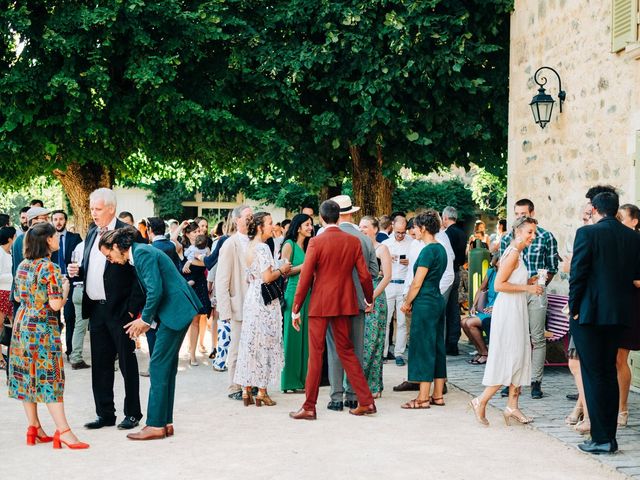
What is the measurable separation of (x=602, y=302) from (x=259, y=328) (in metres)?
3.44

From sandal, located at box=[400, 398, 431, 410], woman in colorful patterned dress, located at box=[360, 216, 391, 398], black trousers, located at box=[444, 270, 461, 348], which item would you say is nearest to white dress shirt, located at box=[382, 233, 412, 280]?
black trousers, located at box=[444, 270, 461, 348]

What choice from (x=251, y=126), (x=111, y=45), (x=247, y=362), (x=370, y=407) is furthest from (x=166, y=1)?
(x=370, y=407)

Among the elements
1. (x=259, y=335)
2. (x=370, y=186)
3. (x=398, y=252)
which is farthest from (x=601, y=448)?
(x=370, y=186)

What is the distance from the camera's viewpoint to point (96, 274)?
7812 millimetres

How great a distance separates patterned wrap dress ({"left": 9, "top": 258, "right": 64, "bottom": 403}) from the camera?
665cm

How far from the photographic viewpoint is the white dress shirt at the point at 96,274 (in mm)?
7613

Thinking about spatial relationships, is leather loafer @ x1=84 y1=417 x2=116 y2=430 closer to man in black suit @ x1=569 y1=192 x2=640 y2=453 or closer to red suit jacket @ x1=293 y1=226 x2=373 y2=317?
red suit jacket @ x1=293 y1=226 x2=373 y2=317

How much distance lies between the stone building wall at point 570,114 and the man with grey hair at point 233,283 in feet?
14.1

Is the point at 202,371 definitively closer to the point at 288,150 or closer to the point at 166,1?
the point at 288,150

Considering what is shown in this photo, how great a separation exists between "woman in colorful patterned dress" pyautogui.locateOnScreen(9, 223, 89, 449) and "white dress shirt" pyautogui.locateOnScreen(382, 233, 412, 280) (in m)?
5.76

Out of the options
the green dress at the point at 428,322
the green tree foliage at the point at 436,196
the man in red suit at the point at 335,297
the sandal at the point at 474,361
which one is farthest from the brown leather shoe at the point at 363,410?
the green tree foliage at the point at 436,196

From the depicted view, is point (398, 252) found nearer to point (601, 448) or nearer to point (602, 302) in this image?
point (602, 302)

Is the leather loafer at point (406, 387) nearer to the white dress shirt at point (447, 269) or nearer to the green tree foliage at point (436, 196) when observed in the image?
the white dress shirt at point (447, 269)

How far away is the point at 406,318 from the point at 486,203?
25.9m
